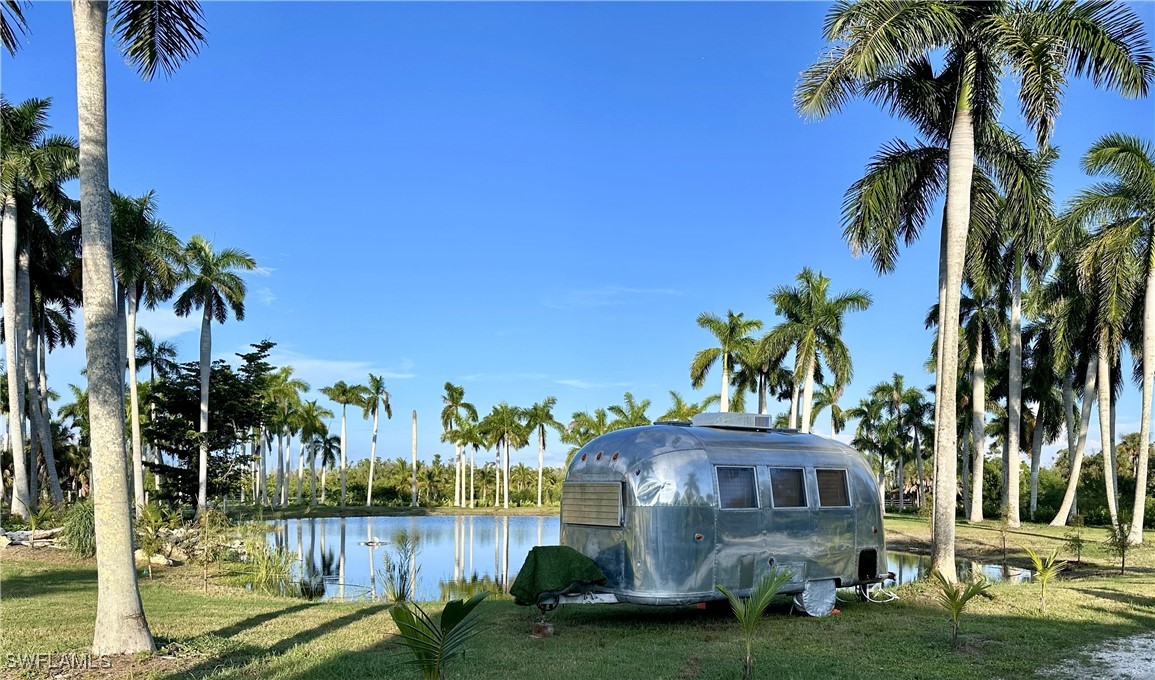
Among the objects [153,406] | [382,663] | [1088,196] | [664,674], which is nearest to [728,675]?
[664,674]

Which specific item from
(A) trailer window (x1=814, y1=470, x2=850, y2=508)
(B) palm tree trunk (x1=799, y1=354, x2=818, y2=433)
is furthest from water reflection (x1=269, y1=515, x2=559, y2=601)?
(B) palm tree trunk (x1=799, y1=354, x2=818, y2=433)

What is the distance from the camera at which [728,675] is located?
9312mm

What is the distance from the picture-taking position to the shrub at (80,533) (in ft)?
72.2

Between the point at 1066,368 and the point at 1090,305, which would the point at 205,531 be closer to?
the point at 1090,305

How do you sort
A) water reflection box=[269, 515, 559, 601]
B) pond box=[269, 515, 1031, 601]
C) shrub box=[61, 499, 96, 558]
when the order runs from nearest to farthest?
water reflection box=[269, 515, 559, 601] < pond box=[269, 515, 1031, 601] < shrub box=[61, 499, 96, 558]

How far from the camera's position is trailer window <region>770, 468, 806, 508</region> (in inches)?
535

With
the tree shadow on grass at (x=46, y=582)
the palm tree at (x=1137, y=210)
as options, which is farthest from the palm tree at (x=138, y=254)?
the palm tree at (x=1137, y=210)

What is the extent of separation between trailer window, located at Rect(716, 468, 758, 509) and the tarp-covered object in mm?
2217

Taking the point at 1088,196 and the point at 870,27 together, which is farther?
the point at 1088,196

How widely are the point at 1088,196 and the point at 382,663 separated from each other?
28448 millimetres

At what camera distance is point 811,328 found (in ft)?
146

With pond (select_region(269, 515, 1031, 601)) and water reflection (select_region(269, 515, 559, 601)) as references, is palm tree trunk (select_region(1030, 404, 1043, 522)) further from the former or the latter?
water reflection (select_region(269, 515, 559, 601))

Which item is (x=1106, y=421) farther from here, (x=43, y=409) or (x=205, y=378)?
(x=43, y=409)

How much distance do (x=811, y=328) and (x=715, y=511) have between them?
3344 cm
